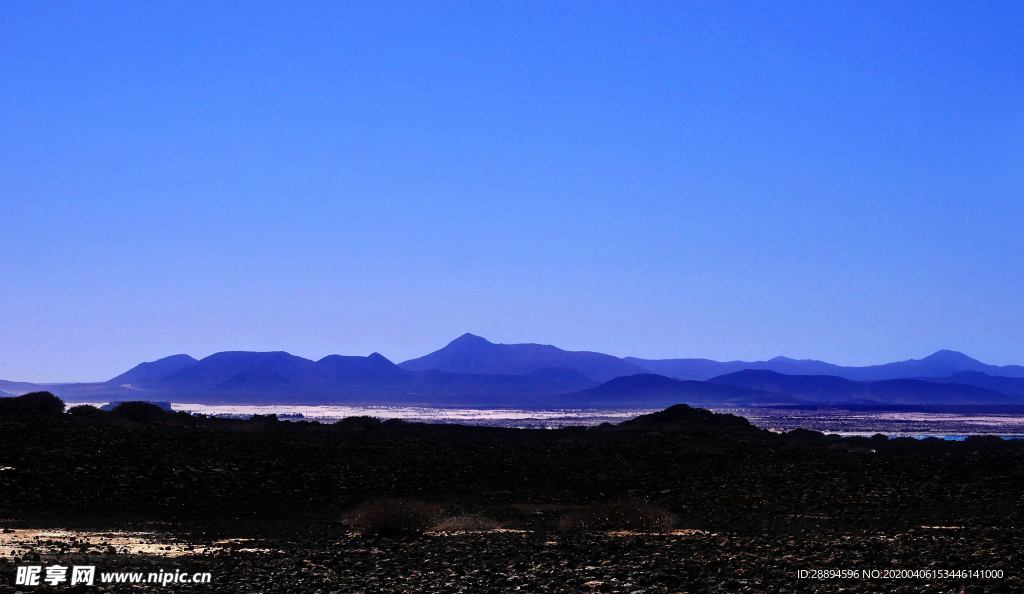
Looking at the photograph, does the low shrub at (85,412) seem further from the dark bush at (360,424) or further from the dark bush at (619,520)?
the dark bush at (619,520)

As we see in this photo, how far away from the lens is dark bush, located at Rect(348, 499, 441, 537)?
18.5 meters

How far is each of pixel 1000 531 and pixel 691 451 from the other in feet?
84.3

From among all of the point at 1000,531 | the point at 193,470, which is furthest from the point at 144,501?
the point at 1000,531

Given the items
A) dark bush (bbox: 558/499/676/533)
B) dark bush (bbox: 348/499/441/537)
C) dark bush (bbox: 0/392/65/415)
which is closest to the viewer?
dark bush (bbox: 348/499/441/537)

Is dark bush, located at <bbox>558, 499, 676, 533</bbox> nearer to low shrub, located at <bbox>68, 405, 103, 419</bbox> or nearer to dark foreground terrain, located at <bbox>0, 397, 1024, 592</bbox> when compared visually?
dark foreground terrain, located at <bbox>0, 397, 1024, 592</bbox>

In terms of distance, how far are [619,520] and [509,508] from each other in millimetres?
5657

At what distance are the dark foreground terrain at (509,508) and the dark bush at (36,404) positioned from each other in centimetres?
253

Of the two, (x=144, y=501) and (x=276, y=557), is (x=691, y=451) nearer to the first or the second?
(x=144, y=501)

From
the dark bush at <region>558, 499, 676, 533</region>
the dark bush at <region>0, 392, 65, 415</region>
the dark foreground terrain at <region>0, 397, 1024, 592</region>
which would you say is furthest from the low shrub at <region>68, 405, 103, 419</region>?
the dark bush at <region>558, 499, 676, 533</region>

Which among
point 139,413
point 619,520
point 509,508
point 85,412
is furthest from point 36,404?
point 619,520

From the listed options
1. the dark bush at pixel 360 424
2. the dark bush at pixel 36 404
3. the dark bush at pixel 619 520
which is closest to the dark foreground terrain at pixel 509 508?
the dark bush at pixel 619 520

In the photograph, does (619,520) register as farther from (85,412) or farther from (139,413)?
(139,413)

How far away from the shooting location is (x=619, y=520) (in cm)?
1966

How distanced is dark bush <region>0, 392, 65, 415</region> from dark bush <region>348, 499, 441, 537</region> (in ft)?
102
